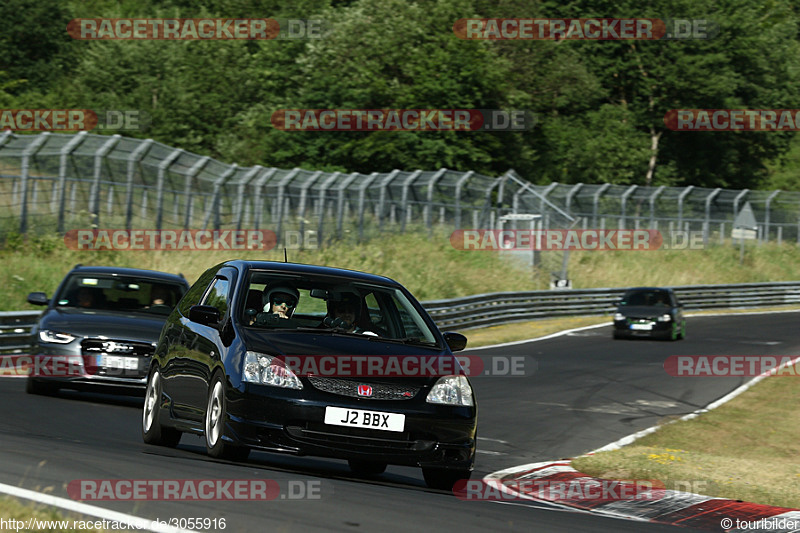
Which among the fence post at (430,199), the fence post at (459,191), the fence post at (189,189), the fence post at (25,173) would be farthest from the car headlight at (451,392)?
the fence post at (459,191)

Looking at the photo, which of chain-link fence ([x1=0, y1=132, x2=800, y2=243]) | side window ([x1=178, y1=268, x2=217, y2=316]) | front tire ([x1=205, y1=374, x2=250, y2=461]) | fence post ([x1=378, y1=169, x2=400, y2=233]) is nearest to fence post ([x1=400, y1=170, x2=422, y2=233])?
chain-link fence ([x1=0, y1=132, x2=800, y2=243])

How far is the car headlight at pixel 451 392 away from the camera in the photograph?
335 inches

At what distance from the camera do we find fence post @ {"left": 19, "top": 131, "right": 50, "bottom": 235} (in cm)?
2601

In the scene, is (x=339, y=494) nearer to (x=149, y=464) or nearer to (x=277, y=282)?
(x=149, y=464)

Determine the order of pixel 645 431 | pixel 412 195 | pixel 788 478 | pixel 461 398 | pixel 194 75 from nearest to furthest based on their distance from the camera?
pixel 461 398 < pixel 788 478 < pixel 645 431 < pixel 412 195 < pixel 194 75

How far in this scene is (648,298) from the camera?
32.8 m

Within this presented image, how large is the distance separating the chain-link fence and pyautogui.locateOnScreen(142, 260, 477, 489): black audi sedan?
18.0 m

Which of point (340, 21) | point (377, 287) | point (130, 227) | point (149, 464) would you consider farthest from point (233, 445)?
point (340, 21)

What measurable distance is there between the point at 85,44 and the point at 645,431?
63436 mm

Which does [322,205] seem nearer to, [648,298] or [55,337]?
[648,298]

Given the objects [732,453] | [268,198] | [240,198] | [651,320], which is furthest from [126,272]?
[651,320]

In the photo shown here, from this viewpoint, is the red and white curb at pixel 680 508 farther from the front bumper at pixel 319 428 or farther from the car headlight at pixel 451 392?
the front bumper at pixel 319 428

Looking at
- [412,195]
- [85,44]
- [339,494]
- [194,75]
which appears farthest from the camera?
[85,44]

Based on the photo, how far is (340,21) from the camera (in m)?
60.6
